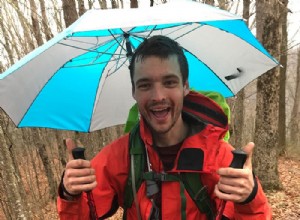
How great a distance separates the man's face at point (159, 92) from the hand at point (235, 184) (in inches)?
26.6

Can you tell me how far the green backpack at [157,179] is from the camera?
194cm

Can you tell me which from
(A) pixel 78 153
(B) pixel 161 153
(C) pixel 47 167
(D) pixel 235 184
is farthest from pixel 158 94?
(C) pixel 47 167

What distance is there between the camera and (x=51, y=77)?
8.76 feet

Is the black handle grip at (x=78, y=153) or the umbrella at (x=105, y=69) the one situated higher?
the umbrella at (x=105, y=69)

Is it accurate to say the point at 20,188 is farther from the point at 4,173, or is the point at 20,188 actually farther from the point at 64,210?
the point at 64,210

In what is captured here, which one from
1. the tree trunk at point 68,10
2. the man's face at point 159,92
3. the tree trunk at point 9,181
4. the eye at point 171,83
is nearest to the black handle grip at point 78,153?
the man's face at point 159,92

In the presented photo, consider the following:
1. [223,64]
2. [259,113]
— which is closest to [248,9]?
[259,113]

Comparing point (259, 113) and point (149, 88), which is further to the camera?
point (259, 113)

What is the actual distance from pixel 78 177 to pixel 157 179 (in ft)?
1.80

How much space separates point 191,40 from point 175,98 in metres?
1.15

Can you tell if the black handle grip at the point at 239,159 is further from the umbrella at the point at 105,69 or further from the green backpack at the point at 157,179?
the umbrella at the point at 105,69

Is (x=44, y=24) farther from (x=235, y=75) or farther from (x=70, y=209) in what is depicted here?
(x=70, y=209)

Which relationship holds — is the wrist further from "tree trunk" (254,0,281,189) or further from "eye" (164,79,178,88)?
"tree trunk" (254,0,281,189)

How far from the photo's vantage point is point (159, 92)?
2.09m
